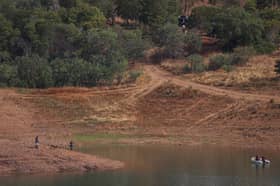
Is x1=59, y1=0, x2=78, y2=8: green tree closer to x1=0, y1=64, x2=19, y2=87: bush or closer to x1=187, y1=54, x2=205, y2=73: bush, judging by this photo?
x1=187, y1=54, x2=205, y2=73: bush

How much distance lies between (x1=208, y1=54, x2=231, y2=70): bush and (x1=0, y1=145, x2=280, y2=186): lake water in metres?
22.0

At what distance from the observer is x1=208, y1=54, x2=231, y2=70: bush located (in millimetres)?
83606

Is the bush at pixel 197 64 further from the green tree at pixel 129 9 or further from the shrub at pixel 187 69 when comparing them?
the green tree at pixel 129 9

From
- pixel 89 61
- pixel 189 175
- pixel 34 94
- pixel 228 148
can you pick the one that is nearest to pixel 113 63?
pixel 89 61

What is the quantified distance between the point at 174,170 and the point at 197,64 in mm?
33765

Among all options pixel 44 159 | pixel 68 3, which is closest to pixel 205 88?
pixel 44 159

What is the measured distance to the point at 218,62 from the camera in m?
83.9

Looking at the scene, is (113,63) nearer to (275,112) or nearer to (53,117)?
(53,117)

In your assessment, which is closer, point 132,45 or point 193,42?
point 132,45

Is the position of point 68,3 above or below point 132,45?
above

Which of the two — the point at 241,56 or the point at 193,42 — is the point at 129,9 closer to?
the point at 193,42

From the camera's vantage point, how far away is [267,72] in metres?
80.1

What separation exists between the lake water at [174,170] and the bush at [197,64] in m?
21.5

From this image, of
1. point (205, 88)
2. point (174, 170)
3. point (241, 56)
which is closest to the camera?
point (174, 170)
